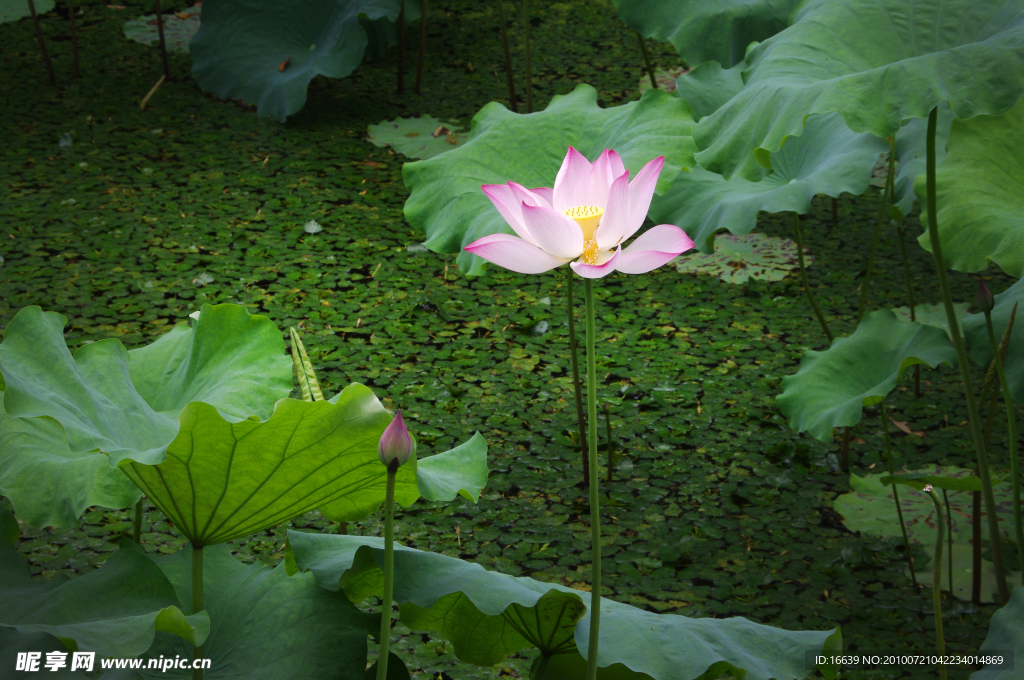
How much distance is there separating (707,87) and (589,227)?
1.51 metres

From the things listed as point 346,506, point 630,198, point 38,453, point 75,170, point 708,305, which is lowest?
point 708,305

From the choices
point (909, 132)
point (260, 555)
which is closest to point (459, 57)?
point (909, 132)

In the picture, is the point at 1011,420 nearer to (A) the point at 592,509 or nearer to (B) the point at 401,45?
(A) the point at 592,509

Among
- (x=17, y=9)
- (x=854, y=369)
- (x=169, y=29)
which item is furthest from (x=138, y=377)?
(x=17, y=9)

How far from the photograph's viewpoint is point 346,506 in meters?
1.15

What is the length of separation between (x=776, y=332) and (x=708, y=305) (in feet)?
0.80

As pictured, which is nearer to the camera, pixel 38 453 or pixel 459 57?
pixel 38 453

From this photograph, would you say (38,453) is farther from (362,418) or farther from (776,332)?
(776,332)

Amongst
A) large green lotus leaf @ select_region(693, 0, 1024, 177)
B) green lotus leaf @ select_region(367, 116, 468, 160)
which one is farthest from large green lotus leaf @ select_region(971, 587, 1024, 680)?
green lotus leaf @ select_region(367, 116, 468, 160)

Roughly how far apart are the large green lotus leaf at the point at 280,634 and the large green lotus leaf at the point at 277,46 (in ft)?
8.16

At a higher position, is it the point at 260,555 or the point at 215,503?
the point at 215,503

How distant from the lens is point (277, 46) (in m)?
3.51

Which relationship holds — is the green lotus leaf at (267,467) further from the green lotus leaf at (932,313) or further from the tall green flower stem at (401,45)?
the tall green flower stem at (401,45)

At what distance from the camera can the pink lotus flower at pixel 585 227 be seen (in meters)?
0.82
